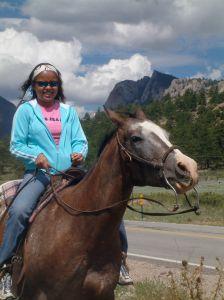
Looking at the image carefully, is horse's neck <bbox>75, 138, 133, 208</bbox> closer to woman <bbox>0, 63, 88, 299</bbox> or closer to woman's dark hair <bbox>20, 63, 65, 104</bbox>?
woman <bbox>0, 63, 88, 299</bbox>

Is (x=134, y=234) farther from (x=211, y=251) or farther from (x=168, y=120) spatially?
(x=168, y=120)

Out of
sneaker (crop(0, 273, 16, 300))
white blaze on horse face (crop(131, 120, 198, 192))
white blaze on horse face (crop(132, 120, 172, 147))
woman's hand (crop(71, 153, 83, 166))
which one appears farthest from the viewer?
sneaker (crop(0, 273, 16, 300))

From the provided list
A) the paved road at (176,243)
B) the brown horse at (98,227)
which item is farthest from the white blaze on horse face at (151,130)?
the paved road at (176,243)

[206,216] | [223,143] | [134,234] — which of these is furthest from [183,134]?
[134,234]

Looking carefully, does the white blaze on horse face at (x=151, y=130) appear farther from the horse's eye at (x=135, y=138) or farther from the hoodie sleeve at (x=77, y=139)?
the hoodie sleeve at (x=77, y=139)

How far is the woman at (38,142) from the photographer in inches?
211

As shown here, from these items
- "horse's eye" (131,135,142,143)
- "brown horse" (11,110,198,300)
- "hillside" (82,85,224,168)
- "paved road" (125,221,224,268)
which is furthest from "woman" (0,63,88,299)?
"hillside" (82,85,224,168)

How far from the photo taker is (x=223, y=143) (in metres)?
85.9

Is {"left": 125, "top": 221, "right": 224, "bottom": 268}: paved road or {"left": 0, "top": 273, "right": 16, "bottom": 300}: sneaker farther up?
{"left": 0, "top": 273, "right": 16, "bottom": 300}: sneaker

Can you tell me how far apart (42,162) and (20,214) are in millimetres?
540

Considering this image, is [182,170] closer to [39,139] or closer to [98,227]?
[98,227]

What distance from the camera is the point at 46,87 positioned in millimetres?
5812

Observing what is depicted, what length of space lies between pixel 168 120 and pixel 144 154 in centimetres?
11392

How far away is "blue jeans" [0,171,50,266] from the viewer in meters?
5.29
